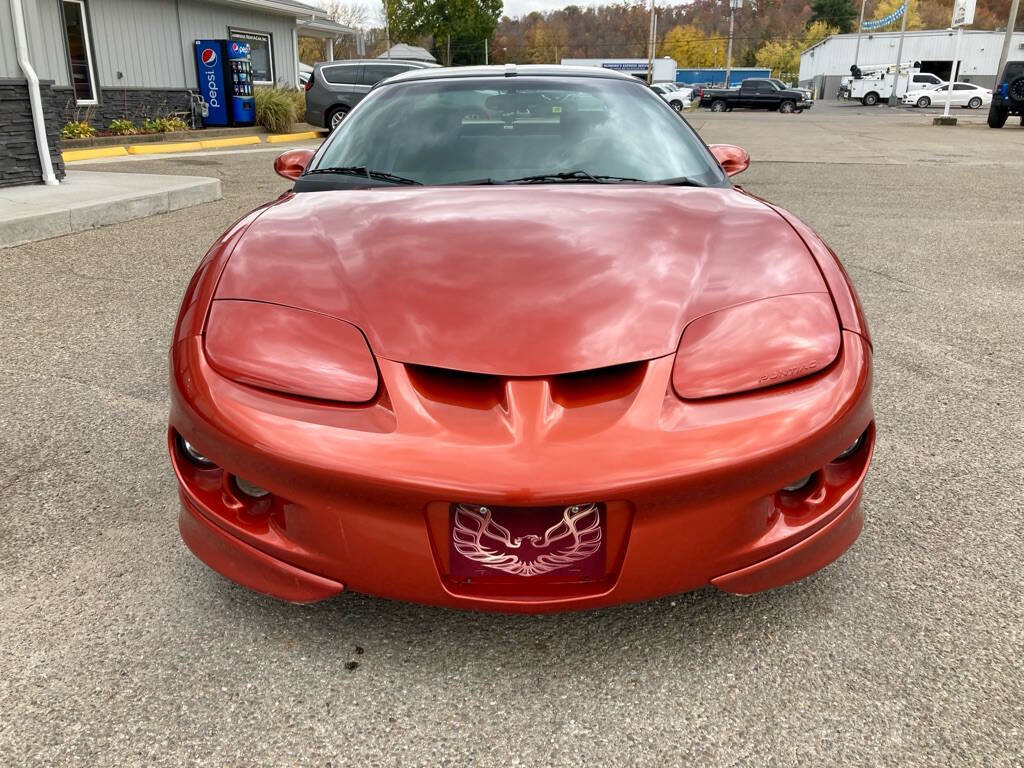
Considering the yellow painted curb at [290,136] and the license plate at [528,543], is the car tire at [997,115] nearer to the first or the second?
the yellow painted curb at [290,136]

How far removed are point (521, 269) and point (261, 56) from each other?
2048 centimetres

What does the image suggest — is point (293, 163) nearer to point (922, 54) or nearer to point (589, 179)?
point (589, 179)

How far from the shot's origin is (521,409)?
1.47 metres

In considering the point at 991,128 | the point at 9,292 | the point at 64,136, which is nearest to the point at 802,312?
the point at 9,292

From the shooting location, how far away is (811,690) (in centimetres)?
158

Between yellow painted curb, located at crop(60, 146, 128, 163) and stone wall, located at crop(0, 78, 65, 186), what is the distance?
441 centimetres

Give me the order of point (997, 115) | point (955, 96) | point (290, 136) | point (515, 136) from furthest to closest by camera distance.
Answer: point (955, 96)
point (997, 115)
point (290, 136)
point (515, 136)

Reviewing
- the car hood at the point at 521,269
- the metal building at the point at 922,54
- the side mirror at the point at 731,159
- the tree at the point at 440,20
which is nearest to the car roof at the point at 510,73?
the side mirror at the point at 731,159

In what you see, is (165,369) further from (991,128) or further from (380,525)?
(991,128)

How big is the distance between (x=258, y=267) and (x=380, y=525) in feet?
2.55

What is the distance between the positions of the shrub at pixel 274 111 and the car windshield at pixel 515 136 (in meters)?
14.5

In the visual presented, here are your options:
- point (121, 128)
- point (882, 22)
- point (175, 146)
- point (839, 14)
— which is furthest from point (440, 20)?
point (839, 14)

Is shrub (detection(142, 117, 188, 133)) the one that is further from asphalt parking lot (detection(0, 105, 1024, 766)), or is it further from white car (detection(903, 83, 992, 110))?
white car (detection(903, 83, 992, 110))

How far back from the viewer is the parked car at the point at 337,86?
15.8 m
